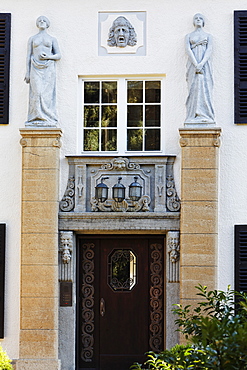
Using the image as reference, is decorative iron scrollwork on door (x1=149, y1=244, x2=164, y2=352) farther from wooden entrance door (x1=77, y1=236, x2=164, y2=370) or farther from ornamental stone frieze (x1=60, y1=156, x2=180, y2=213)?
ornamental stone frieze (x1=60, y1=156, x2=180, y2=213)

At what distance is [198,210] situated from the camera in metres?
10.6

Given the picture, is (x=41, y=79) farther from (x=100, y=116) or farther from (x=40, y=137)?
(x=100, y=116)

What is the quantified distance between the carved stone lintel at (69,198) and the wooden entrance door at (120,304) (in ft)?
2.05

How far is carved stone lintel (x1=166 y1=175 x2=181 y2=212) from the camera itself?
10.8 metres

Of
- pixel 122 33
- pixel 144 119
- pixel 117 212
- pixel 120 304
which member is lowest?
pixel 120 304

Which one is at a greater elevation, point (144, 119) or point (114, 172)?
point (144, 119)

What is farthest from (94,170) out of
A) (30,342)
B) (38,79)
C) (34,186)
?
(30,342)

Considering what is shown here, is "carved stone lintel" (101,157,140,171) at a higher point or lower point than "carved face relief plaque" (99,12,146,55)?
lower

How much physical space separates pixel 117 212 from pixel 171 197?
0.88 metres

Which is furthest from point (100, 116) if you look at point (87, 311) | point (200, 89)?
point (87, 311)

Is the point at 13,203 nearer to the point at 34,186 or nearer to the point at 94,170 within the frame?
the point at 34,186

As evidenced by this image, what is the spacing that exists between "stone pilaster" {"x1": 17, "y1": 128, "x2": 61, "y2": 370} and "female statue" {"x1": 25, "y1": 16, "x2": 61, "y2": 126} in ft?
0.83

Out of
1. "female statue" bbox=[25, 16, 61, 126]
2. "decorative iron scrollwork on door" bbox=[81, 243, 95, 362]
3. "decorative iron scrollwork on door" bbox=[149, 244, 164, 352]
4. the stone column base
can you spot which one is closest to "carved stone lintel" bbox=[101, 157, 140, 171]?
"female statue" bbox=[25, 16, 61, 126]

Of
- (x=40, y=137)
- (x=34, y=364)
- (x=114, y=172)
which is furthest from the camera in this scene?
(x=114, y=172)
